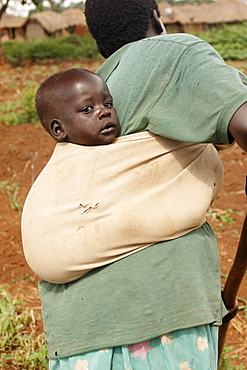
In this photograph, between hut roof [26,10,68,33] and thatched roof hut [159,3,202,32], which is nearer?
thatched roof hut [159,3,202,32]

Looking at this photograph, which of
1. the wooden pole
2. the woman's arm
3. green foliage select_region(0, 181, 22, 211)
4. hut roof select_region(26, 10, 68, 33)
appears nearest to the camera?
the woman's arm

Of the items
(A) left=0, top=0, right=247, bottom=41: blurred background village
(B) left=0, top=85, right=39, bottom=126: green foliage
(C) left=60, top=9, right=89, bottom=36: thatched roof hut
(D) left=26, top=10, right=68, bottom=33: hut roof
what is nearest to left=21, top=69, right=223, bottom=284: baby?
(B) left=0, top=85, right=39, bottom=126: green foliage

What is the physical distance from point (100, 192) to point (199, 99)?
0.39 m

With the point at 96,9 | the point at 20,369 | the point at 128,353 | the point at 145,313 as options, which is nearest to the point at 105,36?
the point at 96,9

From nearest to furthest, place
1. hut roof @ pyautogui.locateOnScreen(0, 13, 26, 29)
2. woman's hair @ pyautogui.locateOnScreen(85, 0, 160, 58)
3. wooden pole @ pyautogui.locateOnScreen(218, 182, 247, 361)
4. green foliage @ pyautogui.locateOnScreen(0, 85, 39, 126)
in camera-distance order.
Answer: woman's hair @ pyautogui.locateOnScreen(85, 0, 160, 58), wooden pole @ pyautogui.locateOnScreen(218, 182, 247, 361), green foliage @ pyautogui.locateOnScreen(0, 85, 39, 126), hut roof @ pyautogui.locateOnScreen(0, 13, 26, 29)

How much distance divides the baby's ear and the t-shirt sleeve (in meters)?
0.29

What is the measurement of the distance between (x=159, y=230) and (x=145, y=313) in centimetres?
25

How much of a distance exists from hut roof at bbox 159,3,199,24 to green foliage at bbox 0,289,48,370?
18.6 meters

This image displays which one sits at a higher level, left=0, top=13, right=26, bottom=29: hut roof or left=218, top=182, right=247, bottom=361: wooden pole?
left=218, top=182, right=247, bottom=361: wooden pole

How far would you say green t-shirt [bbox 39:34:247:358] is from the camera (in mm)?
1430

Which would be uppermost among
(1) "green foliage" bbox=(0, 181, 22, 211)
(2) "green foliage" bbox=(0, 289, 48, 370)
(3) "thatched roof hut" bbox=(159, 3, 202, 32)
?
(2) "green foliage" bbox=(0, 289, 48, 370)

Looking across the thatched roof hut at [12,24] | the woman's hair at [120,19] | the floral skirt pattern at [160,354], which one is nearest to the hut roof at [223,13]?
the thatched roof hut at [12,24]

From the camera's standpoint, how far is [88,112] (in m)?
1.57

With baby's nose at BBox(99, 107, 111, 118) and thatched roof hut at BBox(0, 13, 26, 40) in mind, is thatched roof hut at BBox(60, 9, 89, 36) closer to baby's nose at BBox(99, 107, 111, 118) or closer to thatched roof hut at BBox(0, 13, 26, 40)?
thatched roof hut at BBox(0, 13, 26, 40)
